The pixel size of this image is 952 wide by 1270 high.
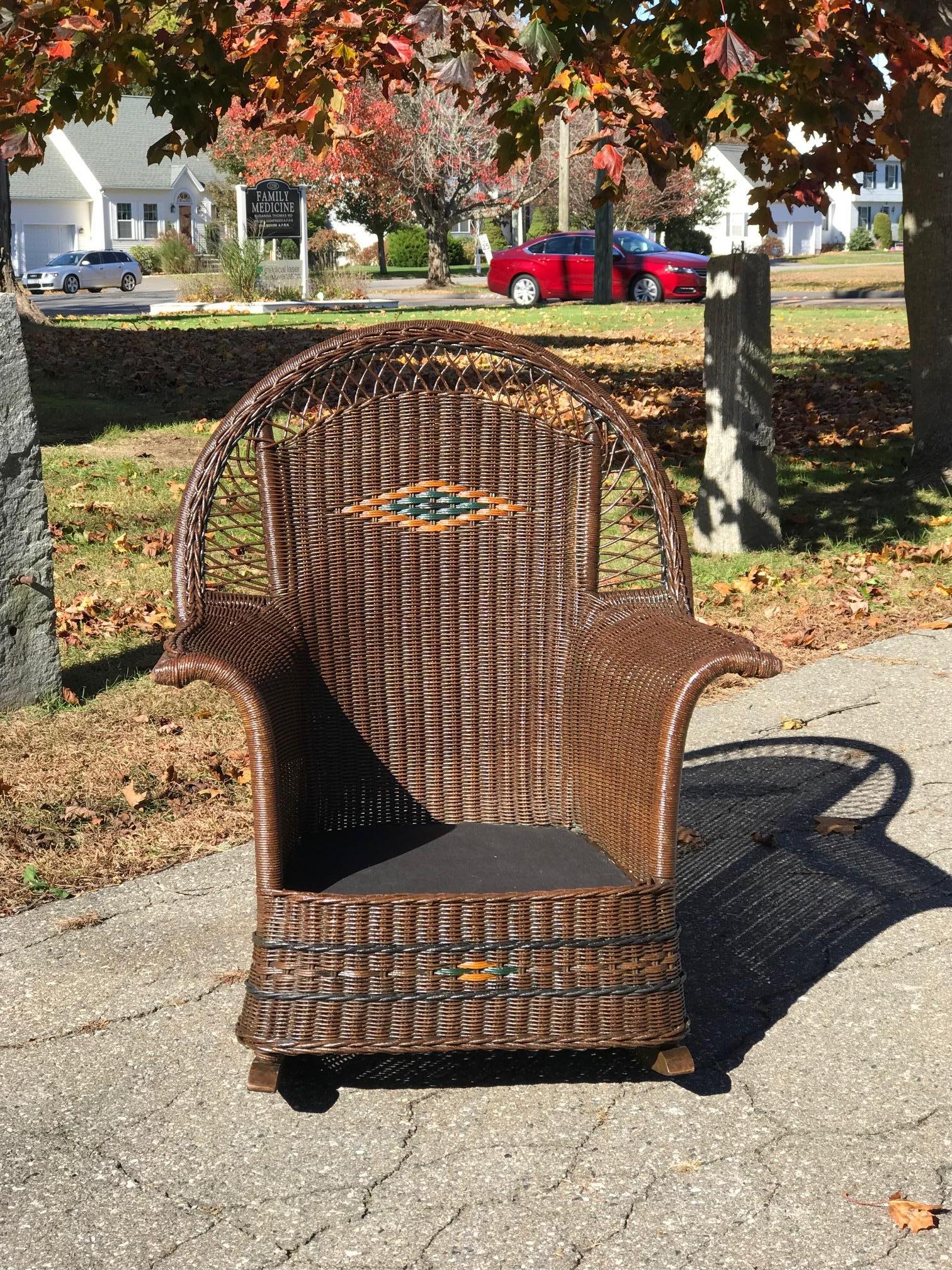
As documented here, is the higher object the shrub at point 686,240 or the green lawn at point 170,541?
the shrub at point 686,240

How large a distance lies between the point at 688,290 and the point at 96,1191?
1069 inches

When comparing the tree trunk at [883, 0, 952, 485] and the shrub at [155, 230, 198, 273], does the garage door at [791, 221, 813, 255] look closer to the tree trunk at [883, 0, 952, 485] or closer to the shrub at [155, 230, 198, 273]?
the shrub at [155, 230, 198, 273]

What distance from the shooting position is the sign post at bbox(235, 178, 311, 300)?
30.8 metres

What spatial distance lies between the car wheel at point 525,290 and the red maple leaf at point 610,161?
79.5ft

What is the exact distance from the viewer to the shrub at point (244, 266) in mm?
27016

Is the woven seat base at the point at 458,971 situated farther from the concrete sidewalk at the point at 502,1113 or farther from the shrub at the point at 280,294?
the shrub at the point at 280,294

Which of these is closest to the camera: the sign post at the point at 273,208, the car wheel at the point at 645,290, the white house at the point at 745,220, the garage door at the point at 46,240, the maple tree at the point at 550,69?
the maple tree at the point at 550,69

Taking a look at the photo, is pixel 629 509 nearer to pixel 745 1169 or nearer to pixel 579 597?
pixel 579 597

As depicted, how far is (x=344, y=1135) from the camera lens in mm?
2791

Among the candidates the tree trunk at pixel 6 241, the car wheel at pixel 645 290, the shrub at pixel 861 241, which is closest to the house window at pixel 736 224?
the shrub at pixel 861 241

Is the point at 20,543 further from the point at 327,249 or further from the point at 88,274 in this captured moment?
the point at 88,274

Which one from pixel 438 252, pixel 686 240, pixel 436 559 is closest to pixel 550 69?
pixel 436 559

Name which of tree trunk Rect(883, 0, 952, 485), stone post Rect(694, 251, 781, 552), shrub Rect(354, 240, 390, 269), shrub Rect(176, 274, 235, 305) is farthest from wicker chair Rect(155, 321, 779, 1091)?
shrub Rect(354, 240, 390, 269)

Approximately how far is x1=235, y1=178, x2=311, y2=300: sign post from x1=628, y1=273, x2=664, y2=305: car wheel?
7.06 meters
